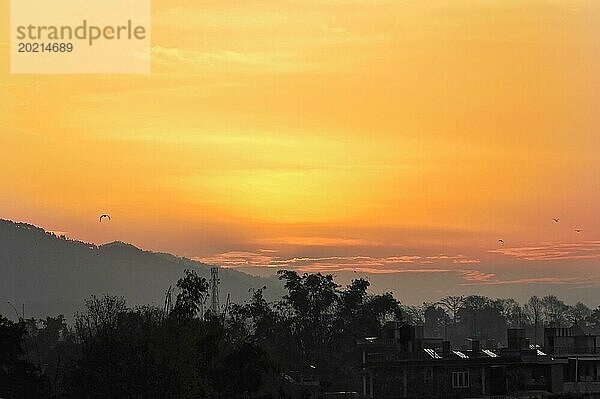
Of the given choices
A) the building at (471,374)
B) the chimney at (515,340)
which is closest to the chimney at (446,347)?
the building at (471,374)

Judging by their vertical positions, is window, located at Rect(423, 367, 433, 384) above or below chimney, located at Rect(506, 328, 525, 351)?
below

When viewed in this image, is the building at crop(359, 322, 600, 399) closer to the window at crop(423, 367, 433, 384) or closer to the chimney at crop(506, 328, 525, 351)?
the window at crop(423, 367, 433, 384)

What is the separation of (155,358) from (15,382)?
8.28 metres

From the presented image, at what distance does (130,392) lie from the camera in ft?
225

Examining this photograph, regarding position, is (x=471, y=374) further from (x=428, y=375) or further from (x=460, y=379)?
(x=428, y=375)

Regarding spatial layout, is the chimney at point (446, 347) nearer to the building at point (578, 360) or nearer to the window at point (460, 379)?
the window at point (460, 379)

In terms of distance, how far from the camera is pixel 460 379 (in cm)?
9438

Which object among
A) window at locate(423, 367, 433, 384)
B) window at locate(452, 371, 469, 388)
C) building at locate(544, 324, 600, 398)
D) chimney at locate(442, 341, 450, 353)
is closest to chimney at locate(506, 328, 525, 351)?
building at locate(544, 324, 600, 398)

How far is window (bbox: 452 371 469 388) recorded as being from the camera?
3703 inches

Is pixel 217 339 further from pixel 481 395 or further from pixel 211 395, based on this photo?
pixel 481 395

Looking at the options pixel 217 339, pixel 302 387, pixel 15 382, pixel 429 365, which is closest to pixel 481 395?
pixel 429 365

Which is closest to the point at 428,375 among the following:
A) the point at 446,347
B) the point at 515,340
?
the point at 446,347

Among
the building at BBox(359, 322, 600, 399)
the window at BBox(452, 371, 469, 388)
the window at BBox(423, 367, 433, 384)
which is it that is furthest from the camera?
the window at BBox(423, 367, 433, 384)

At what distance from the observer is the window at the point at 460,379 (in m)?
94.1
